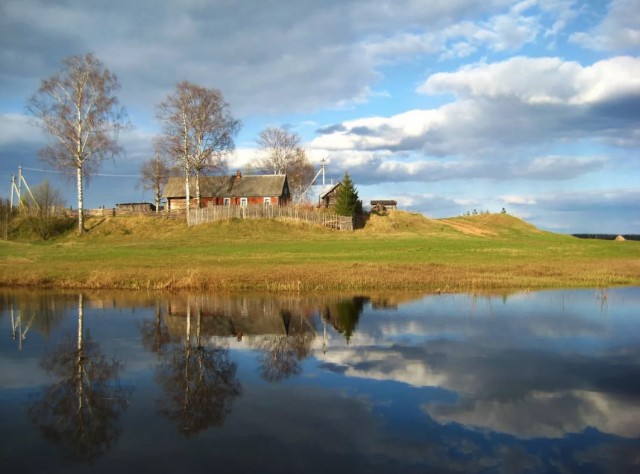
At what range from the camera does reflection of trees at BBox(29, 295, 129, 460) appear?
10.2 metres

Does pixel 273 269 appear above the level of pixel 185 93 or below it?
below

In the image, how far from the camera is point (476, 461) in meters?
9.24

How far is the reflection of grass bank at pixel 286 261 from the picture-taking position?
28.7 meters

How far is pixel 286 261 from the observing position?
36.5 metres

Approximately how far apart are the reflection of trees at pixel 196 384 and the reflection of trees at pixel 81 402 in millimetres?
1090

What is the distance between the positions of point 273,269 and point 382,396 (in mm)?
19804

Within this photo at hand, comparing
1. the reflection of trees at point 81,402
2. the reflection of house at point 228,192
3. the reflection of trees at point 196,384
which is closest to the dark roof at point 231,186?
the reflection of house at point 228,192

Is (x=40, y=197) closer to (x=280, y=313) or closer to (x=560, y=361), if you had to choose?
(x=280, y=313)

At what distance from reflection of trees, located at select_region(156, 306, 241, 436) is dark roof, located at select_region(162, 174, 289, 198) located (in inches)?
2328

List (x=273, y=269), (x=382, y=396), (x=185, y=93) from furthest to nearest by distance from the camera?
1. (x=185, y=93)
2. (x=273, y=269)
3. (x=382, y=396)

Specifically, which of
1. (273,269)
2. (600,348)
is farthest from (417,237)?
(600,348)

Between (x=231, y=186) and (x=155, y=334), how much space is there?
197 ft

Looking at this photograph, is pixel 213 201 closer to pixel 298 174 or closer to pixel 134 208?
pixel 134 208

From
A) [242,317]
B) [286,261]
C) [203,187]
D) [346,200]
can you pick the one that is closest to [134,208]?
[203,187]
